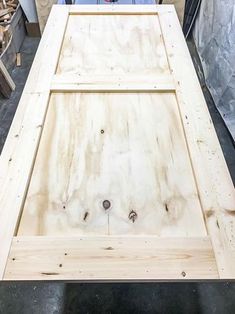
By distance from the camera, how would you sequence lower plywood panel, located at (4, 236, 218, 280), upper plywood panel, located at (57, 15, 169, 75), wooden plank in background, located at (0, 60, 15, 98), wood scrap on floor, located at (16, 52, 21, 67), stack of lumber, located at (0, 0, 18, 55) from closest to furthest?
lower plywood panel, located at (4, 236, 218, 280)
upper plywood panel, located at (57, 15, 169, 75)
wooden plank in background, located at (0, 60, 15, 98)
stack of lumber, located at (0, 0, 18, 55)
wood scrap on floor, located at (16, 52, 21, 67)

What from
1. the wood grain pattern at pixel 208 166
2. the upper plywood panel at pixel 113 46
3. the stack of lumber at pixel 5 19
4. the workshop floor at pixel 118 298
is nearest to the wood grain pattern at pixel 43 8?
the stack of lumber at pixel 5 19

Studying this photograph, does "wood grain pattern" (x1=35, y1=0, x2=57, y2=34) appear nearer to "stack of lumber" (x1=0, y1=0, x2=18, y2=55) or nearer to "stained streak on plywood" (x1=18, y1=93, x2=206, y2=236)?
"stack of lumber" (x1=0, y1=0, x2=18, y2=55)

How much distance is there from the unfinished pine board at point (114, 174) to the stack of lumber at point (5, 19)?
113 centimetres

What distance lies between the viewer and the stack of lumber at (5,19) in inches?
79.6

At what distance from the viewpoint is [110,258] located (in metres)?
0.57

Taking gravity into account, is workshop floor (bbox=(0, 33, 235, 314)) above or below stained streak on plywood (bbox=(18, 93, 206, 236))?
below

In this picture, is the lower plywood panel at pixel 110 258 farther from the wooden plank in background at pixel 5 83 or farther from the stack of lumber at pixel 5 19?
the stack of lumber at pixel 5 19

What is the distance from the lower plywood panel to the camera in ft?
1.79

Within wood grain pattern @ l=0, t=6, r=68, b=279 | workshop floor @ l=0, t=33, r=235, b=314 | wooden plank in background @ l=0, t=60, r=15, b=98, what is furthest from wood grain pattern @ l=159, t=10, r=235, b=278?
wooden plank in background @ l=0, t=60, r=15, b=98

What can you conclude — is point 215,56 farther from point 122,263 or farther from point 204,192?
point 122,263

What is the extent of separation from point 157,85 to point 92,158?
0.36 m

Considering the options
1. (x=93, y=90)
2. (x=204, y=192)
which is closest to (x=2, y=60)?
(x=93, y=90)

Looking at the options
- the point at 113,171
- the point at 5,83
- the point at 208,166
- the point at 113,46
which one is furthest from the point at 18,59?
the point at 208,166

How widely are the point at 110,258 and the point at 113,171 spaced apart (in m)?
0.23
